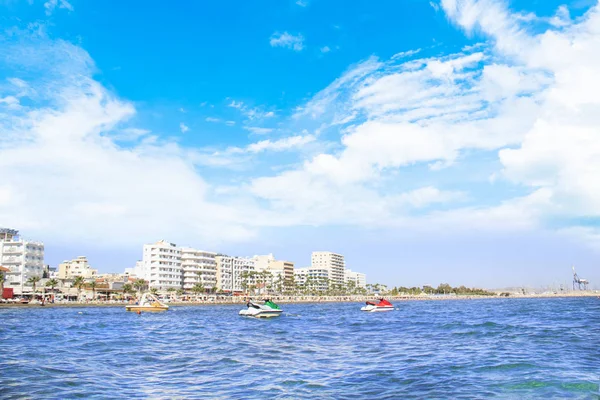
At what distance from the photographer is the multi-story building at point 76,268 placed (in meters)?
184

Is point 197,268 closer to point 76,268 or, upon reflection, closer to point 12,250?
point 76,268

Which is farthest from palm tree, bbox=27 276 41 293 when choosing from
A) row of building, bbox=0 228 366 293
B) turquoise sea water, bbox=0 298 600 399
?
turquoise sea water, bbox=0 298 600 399

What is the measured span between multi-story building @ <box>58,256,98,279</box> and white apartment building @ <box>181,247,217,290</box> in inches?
1397

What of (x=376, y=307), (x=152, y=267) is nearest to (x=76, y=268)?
(x=152, y=267)

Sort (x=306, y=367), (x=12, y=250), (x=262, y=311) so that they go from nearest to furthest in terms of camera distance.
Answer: (x=306, y=367) → (x=262, y=311) → (x=12, y=250)

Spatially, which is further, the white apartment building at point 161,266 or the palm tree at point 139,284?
the white apartment building at point 161,266

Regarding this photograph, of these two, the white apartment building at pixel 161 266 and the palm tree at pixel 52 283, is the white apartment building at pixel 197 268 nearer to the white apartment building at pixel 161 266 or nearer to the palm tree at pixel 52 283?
the white apartment building at pixel 161 266

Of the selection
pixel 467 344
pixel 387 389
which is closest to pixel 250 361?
pixel 387 389

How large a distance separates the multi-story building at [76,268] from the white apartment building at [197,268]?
1397 inches

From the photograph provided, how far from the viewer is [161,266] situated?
538ft

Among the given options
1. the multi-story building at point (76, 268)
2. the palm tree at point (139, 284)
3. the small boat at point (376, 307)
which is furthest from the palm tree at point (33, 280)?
the small boat at point (376, 307)

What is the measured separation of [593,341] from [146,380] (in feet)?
88.9

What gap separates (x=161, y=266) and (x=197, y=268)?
17606 millimetres

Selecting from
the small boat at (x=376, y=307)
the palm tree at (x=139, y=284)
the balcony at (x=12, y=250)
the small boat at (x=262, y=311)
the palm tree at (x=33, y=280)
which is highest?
the balcony at (x=12, y=250)
